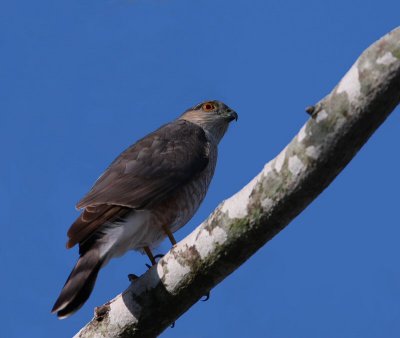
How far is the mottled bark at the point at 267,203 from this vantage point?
2838 mm

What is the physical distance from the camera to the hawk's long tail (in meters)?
3.92

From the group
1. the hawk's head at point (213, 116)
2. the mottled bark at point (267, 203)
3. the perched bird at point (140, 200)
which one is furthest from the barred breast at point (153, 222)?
the hawk's head at point (213, 116)

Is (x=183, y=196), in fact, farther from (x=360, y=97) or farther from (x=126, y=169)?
(x=360, y=97)

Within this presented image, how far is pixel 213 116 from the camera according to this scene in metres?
6.67

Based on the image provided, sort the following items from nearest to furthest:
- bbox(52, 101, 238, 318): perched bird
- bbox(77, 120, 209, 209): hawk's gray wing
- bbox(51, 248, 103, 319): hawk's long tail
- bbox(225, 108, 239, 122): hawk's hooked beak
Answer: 1. bbox(51, 248, 103, 319): hawk's long tail
2. bbox(52, 101, 238, 318): perched bird
3. bbox(77, 120, 209, 209): hawk's gray wing
4. bbox(225, 108, 239, 122): hawk's hooked beak

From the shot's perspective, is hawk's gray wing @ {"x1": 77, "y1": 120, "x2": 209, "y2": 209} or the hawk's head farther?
the hawk's head

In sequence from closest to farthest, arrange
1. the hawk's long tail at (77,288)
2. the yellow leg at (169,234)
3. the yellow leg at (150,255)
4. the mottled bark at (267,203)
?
the mottled bark at (267,203) → the hawk's long tail at (77,288) → the yellow leg at (169,234) → the yellow leg at (150,255)

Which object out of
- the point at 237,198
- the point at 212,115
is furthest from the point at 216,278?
the point at 212,115

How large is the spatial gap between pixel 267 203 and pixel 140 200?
158 centimetres

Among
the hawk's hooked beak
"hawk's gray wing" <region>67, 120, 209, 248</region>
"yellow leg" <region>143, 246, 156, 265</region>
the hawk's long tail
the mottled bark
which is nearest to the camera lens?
the mottled bark

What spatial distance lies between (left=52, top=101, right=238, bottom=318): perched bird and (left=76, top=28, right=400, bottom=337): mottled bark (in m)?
0.31

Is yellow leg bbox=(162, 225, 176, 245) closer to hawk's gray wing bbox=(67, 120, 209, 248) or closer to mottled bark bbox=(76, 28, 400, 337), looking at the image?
hawk's gray wing bbox=(67, 120, 209, 248)

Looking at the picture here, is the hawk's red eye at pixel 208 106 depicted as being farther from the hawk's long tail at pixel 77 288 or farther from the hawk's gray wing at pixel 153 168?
the hawk's long tail at pixel 77 288

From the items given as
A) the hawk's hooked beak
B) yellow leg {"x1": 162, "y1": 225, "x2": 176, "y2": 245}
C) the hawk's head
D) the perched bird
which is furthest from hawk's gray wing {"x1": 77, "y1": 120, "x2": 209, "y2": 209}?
the hawk's hooked beak
